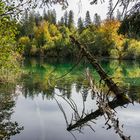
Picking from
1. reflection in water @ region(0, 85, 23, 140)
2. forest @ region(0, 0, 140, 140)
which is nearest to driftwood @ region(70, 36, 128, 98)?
forest @ region(0, 0, 140, 140)

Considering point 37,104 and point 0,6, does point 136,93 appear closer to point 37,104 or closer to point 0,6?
point 37,104

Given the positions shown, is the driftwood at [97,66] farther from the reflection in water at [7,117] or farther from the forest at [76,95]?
the reflection in water at [7,117]

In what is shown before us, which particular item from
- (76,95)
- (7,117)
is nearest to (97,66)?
(7,117)

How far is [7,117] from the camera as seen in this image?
19.8 metres

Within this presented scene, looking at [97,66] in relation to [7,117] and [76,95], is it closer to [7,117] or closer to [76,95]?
[7,117]

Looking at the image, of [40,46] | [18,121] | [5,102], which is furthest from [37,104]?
[40,46]

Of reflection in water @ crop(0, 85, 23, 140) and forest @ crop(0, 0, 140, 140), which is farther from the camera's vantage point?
reflection in water @ crop(0, 85, 23, 140)

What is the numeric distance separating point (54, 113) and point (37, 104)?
4483 mm

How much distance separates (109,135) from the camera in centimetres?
1606

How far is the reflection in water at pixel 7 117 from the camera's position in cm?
1579

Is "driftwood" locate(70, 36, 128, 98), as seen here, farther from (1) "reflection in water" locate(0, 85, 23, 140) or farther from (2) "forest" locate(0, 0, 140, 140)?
(1) "reflection in water" locate(0, 85, 23, 140)

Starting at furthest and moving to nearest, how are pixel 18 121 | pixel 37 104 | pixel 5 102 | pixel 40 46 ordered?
1. pixel 40 46
2. pixel 37 104
3. pixel 5 102
4. pixel 18 121

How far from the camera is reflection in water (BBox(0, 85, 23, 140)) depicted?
622 inches

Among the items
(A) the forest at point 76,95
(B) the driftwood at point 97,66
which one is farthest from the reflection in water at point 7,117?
(B) the driftwood at point 97,66
